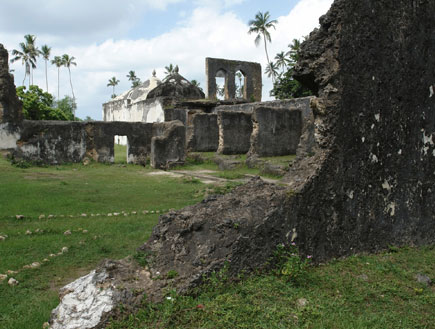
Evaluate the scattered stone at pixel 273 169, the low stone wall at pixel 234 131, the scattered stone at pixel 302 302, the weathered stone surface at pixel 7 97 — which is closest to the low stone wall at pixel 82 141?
the weathered stone surface at pixel 7 97

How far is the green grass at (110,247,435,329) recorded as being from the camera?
2760mm

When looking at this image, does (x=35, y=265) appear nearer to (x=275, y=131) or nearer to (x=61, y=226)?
(x=61, y=226)

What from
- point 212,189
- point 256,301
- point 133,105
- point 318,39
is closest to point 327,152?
point 318,39

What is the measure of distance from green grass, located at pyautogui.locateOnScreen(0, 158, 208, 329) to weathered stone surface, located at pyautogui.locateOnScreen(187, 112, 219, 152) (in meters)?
7.82

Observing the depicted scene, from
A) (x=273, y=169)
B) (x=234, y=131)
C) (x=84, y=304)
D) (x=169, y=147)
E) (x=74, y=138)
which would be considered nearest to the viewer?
(x=84, y=304)

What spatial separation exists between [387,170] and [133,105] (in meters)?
27.0

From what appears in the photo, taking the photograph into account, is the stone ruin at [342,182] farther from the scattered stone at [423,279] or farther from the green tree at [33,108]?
the green tree at [33,108]

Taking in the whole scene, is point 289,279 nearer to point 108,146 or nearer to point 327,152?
point 327,152

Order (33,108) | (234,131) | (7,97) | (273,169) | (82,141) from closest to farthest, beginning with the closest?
(273,169) → (7,97) → (82,141) → (234,131) → (33,108)

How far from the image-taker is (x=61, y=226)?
19.8 feet

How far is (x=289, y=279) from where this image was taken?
3.31m

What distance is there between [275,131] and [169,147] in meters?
4.05

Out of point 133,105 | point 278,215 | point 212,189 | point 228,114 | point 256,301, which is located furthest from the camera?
point 133,105

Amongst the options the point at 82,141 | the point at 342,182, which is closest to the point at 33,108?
the point at 82,141
